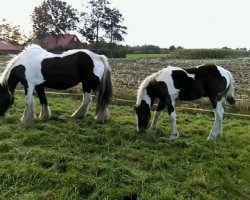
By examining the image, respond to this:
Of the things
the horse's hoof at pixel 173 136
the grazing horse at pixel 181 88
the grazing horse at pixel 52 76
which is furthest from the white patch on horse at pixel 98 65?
the horse's hoof at pixel 173 136

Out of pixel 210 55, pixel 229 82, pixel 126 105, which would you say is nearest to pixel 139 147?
pixel 229 82

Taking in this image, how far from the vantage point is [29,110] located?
887 centimetres

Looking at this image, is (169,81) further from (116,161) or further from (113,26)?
(113,26)

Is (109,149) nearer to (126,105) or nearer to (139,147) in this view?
(139,147)

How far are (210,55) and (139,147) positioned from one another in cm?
4114

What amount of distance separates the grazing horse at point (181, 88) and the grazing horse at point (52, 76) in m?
1.43

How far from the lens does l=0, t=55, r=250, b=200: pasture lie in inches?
203

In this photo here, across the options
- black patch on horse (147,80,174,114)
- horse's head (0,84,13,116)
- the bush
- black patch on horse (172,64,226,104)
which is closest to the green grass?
horse's head (0,84,13,116)

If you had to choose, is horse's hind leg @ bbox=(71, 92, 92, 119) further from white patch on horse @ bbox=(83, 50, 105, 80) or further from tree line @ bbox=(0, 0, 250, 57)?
tree line @ bbox=(0, 0, 250, 57)

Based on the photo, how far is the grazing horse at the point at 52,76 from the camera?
29.3 feet

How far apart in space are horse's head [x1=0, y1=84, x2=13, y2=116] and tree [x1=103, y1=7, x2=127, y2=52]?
51.9 metres

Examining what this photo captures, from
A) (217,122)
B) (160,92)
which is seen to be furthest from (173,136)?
(217,122)

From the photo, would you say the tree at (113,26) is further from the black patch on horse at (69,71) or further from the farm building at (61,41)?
the black patch on horse at (69,71)

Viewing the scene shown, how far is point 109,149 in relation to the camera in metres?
7.04
